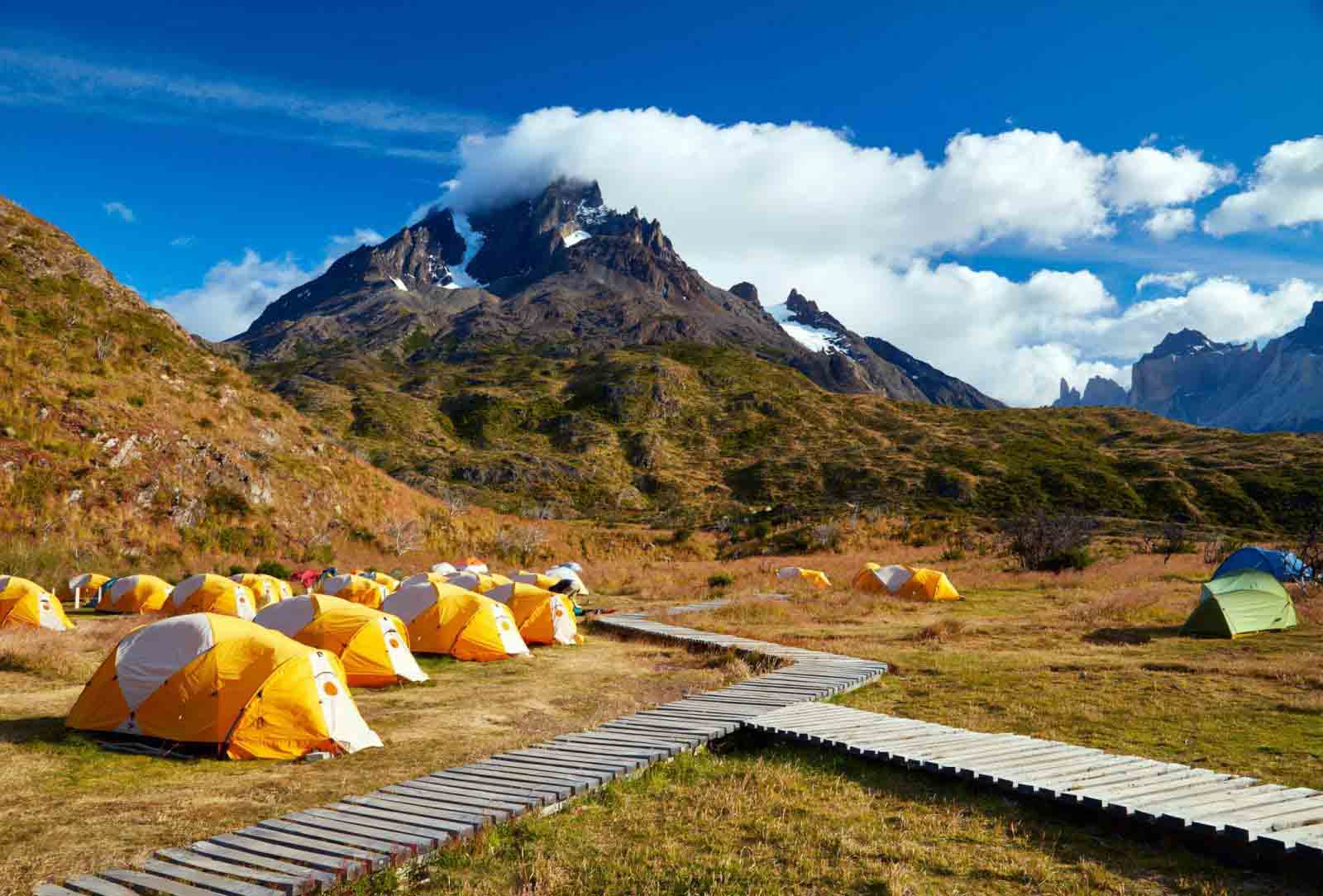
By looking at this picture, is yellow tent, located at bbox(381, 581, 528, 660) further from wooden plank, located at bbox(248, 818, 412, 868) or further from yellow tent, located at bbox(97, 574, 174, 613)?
wooden plank, located at bbox(248, 818, 412, 868)

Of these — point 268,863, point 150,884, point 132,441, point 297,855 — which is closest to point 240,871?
point 268,863

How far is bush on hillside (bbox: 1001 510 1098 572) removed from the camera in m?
36.3

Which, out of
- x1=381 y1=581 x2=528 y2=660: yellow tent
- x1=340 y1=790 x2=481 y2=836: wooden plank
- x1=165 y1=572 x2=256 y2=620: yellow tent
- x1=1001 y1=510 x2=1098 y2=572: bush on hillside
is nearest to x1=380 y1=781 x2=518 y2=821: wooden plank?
x1=340 y1=790 x2=481 y2=836: wooden plank

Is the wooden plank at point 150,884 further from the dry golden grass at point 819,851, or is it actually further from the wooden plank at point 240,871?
the dry golden grass at point 819,851

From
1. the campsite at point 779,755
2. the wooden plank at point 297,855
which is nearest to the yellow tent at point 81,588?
the campsite at point 779,755

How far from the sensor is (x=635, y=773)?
9.47 metres

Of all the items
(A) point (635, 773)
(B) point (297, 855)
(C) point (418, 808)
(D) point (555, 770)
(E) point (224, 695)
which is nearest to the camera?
(B) point (297, 855)

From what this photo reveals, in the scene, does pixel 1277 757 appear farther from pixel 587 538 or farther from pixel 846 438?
pixel 846 438

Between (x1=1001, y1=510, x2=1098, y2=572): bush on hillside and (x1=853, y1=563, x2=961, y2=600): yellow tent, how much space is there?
26.2ft

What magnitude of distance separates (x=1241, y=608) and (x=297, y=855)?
21.6m

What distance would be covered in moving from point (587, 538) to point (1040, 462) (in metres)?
64.3

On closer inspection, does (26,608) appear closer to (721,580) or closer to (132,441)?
(132,441)

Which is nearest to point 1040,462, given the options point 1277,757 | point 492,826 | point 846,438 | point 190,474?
point 846,438

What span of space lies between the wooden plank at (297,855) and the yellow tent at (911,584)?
26.1 m
